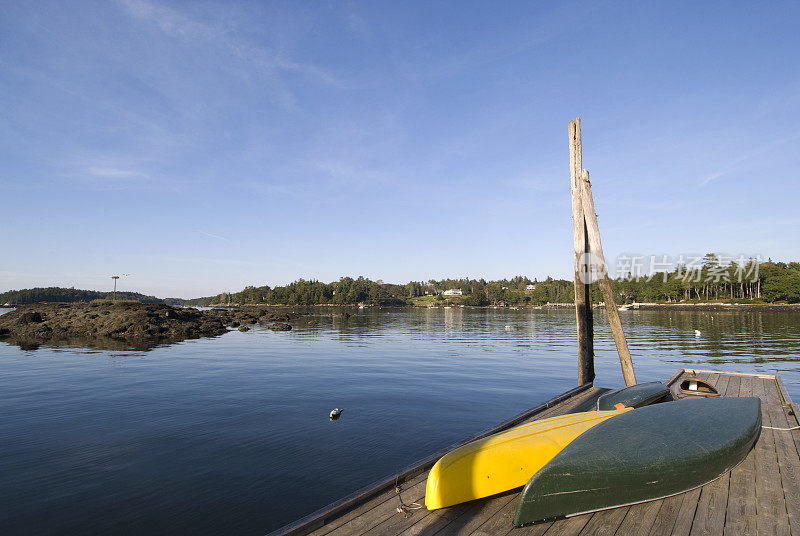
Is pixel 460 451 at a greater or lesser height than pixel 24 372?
greater

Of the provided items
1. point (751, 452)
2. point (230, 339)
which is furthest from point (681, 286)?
point (751, 452)

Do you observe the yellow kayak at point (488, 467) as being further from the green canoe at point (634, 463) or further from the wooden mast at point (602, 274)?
the wooden mast at point (602, 274)

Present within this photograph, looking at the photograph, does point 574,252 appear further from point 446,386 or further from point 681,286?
point 681,286

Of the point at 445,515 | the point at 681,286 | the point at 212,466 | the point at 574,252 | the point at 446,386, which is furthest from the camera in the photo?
the point at 681,286

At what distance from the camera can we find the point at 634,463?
4297 millimetres

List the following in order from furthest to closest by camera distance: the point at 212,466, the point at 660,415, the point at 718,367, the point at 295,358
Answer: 1. the point at 295,358
2. the point at 718,367
3. the point at 212,466
4. the point at 660,415

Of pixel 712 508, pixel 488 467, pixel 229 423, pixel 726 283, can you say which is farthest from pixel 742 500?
pixel 726 283

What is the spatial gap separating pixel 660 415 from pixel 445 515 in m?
3.55

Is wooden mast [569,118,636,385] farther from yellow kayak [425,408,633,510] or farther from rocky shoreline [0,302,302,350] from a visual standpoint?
rocky shoreline [0,302,302,350]

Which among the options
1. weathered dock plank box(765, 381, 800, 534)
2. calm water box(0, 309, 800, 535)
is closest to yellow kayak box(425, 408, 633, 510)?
weathered dock plank box(765, 381, 800, 534)

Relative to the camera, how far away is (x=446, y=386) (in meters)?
16.4

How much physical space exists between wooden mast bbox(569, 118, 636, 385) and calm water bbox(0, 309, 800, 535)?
3.42m

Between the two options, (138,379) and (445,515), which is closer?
(445,515)

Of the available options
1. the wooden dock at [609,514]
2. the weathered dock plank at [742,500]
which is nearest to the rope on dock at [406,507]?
the wooden dock at [609,514]
